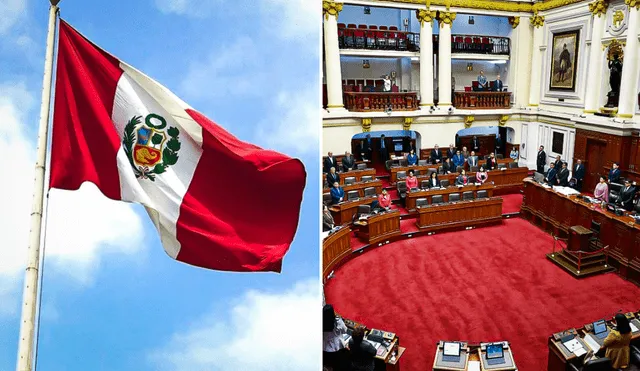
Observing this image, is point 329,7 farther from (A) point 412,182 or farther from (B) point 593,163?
(B) point 593,163

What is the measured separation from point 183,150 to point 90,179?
63 centimetres

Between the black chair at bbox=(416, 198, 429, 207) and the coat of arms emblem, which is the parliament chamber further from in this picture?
the coat of arms emblem

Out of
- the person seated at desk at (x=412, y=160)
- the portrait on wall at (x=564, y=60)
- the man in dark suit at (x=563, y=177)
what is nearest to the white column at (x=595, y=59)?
the portrait on wall at (x=564, y=60)

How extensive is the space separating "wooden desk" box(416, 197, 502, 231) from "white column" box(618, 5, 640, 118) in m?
5.60

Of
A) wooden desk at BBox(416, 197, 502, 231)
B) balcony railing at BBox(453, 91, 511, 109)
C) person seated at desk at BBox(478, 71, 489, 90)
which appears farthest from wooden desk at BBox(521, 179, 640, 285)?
person seated at desk at BBox(478, 71, 489, 90)

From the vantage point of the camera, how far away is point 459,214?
1283 cm

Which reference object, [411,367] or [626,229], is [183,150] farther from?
[626,229]

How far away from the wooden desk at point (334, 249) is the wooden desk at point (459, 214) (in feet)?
8.65

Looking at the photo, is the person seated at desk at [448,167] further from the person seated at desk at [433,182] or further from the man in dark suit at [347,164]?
the man in dark suit at [347,164]

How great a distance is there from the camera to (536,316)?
8242 millimetres

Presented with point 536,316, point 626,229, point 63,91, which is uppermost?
point 63,91

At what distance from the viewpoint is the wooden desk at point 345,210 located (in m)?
12.2

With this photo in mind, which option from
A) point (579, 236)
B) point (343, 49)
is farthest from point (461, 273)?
point (343, 49)

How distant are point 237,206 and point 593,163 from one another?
16.2m
